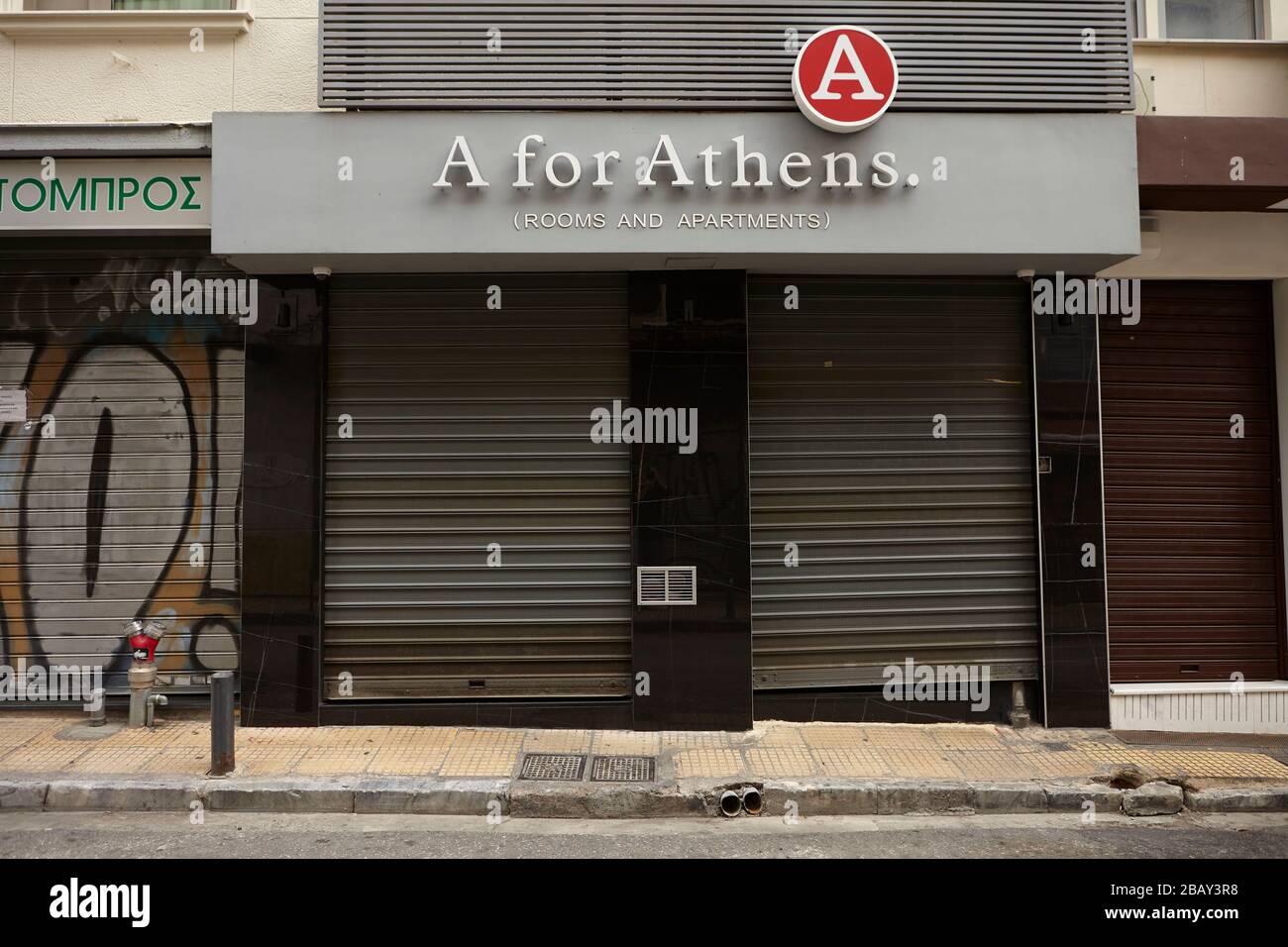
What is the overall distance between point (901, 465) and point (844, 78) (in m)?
3.13

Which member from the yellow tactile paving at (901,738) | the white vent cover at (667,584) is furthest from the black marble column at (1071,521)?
the white vent cover at (667,584)

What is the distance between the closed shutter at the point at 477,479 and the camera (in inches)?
298

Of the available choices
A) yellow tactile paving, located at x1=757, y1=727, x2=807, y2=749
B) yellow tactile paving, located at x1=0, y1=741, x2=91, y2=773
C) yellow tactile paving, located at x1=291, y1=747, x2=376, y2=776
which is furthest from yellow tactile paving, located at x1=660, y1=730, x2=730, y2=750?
yellow tactile paving, located at x1=0, y1=741, x2=91, y2=773

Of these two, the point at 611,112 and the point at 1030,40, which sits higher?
the point at 1030,40

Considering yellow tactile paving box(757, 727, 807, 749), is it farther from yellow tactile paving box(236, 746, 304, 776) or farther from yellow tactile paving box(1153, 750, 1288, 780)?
yellow tactile paving box(236, 746, 304, 776)

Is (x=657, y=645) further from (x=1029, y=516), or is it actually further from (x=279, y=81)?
(x=279, y=81)

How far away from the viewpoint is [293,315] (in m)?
7.45

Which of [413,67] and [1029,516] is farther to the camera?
[1029,516]

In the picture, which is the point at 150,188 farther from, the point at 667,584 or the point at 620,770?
the point at 620,770

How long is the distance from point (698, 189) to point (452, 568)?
12.0ft

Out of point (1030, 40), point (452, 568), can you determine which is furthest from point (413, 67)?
point (1030, 40)

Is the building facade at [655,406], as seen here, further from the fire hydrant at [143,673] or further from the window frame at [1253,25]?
the fire hydrant at [143,673]

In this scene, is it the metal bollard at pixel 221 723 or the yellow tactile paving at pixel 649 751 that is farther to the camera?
the yellow tactile paving at pixel 649 751

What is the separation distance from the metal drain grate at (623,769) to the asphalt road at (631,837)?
40 centimetres
